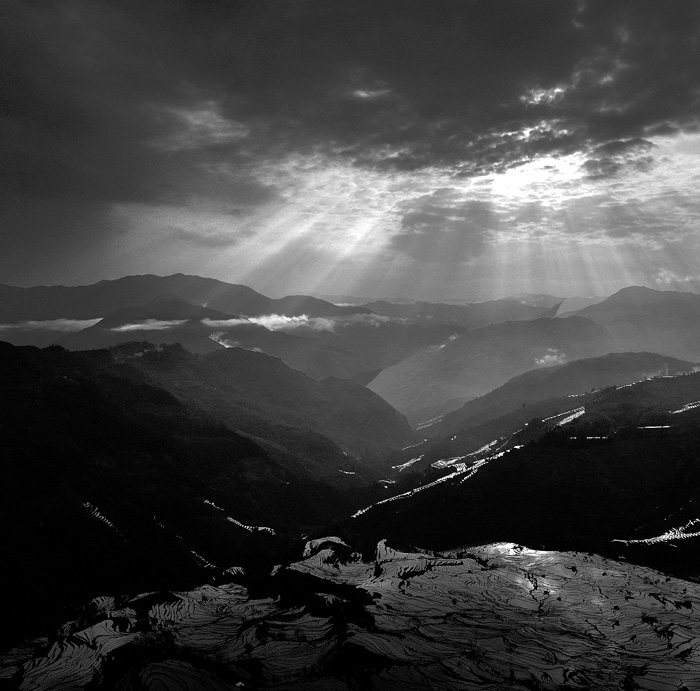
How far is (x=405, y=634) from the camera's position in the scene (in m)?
48.1

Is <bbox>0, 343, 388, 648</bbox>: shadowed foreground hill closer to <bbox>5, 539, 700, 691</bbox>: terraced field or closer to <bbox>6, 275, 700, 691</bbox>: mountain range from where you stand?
<bbox>6, 275, 700, 691</bbox>: mountain range

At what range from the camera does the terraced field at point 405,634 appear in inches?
1622

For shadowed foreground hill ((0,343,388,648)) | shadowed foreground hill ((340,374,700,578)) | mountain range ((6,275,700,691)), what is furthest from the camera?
shadowed foreground hill ((0,343,388,648))

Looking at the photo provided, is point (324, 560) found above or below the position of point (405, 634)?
below

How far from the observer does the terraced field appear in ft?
135

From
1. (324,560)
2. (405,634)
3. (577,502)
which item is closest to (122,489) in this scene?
(324,560)

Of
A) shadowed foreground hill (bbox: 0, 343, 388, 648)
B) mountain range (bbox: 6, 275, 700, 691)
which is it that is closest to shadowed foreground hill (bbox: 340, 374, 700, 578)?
mountain range (bbox: 6, 275, 700, 691)

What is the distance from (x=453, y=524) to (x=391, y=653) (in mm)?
48050

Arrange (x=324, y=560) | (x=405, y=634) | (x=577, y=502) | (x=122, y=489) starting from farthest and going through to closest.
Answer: (x=122, y=489) < (x=577, y=502) < (x=324, y=560) < (x=405, y=634)

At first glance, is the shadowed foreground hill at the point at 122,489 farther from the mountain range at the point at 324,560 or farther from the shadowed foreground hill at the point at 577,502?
the shadowed foreground hill at the point at 577,502

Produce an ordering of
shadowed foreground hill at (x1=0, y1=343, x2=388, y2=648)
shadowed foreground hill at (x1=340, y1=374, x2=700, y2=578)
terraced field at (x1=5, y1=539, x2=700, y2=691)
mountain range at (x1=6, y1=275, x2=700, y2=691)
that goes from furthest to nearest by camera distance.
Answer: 1. shadowed foreground hill at (x1=0, y1=343, x2=388, y2=648)
2. shadowed foreground hill at (x1=340, y1=374, x2=700, y2=578)
3. mountain range at (x1=6, y1=275, x2=700, y2=691)
4. terraced field at (x1=5, y1=539, x2=700, y2=691)

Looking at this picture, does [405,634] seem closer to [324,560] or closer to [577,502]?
[324,560]

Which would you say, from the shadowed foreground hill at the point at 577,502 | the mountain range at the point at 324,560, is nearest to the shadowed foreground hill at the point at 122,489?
the mountain range at the point at 324,560

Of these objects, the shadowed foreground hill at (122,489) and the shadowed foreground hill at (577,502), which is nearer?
the shadowed foreground hill at (577,502)
